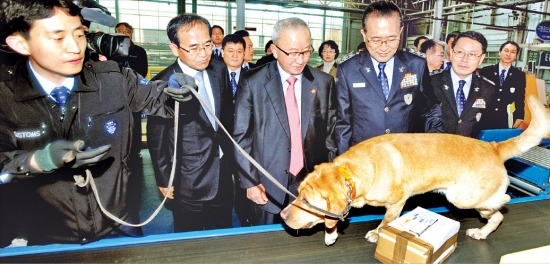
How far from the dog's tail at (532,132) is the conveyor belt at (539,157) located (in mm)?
847

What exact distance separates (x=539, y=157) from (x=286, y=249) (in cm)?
249

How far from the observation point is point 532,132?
6.37 feet

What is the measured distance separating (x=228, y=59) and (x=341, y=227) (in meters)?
2.07

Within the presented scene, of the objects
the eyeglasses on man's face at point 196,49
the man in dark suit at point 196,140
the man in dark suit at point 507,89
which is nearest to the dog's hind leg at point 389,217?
the man in dark suit at point 196,140

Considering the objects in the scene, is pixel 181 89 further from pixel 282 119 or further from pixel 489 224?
pixel 489 224

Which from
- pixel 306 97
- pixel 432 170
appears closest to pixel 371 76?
pixel 306 97

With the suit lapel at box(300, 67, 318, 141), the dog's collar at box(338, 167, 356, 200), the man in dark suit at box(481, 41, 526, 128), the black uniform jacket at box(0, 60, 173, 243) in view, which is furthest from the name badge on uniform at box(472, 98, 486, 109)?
the black uniform jacket at box(0, 60, 173, 243)

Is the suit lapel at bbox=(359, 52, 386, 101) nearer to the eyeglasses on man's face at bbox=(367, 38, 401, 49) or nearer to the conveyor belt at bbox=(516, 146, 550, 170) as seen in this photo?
the eyeglasses on man's face at bbox=(367, 38, 401, 49)

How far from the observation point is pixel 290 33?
227 cm

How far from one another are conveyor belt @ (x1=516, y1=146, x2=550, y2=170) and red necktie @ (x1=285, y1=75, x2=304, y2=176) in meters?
2.05

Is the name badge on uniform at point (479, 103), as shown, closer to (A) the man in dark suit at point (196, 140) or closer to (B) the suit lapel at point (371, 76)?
(B) the suit lapel at point (371, 76)

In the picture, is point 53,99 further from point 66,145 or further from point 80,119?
point 66,145

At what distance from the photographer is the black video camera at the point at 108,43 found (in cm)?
181

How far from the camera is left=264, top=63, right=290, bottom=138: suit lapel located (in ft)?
7.94
